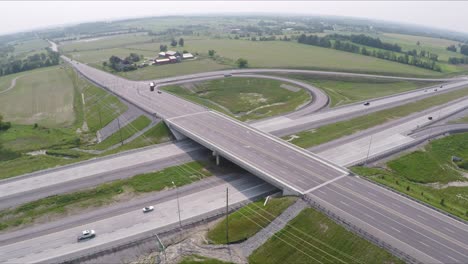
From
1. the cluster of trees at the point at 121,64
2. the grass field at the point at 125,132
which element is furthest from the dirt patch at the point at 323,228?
the cluster of trees at the point at 121,64

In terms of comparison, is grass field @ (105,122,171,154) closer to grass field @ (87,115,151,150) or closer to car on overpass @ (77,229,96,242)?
grass field @ (87,115,151,150)

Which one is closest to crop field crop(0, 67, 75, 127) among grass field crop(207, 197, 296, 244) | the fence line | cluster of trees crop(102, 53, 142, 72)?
cluster of trees crop(102, 53, 142, 72)

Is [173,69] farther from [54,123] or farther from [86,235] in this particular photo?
[86,235]

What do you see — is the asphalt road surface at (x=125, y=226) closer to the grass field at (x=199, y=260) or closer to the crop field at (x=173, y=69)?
the grass field at (x=199, y=260)

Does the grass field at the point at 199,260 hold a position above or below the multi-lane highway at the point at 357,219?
below

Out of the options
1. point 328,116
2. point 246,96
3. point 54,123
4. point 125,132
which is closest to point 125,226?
point 125,132
